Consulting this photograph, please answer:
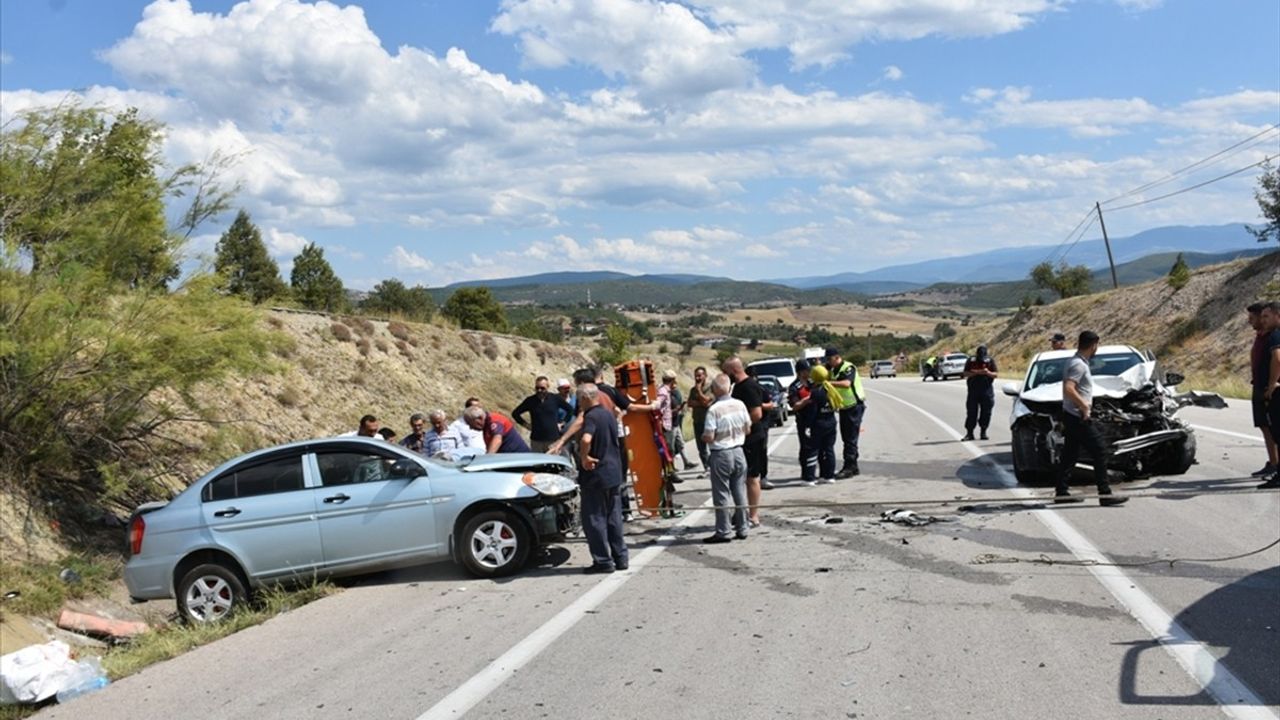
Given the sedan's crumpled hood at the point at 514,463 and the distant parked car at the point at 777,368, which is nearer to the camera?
the sedan's crumpled hood at the point at 514,463

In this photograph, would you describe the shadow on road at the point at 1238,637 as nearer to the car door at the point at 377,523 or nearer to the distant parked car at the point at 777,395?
the car door at the point at 377,523

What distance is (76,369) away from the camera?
11.9 meters

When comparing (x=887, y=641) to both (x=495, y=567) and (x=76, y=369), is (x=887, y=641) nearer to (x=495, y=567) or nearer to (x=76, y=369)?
(x=495, y=567)

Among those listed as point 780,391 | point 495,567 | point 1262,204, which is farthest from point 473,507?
point 1262,204

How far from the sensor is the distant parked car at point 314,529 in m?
9.33

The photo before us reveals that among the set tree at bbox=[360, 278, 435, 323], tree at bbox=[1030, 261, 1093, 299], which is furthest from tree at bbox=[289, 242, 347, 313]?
tree at bbox=[1030, 261, 1093, 299]

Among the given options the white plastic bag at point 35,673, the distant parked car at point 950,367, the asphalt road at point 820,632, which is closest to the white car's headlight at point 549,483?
the asphalt road at point 820,632

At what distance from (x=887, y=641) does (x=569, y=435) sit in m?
→ 4.31

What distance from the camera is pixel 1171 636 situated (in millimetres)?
6223

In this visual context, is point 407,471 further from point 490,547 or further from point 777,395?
point 777,395

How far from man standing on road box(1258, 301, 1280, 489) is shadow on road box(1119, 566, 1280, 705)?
2.91 meters

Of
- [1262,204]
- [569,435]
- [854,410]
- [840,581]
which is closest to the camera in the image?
[840,581]

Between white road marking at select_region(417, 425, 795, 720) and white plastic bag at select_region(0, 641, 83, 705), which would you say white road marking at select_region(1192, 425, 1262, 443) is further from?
white plastic bag at select_region(0, 641, 83, 705)

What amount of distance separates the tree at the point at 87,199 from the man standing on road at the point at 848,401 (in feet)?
28.9
